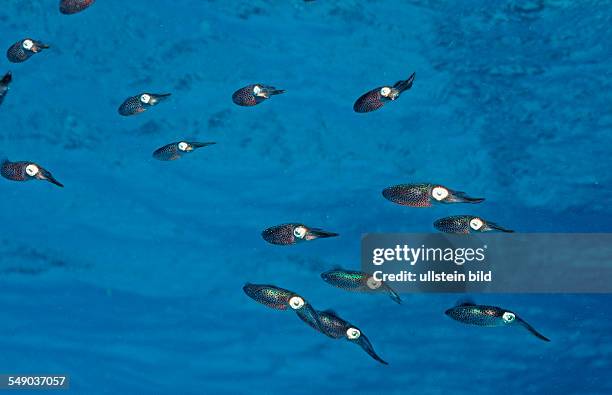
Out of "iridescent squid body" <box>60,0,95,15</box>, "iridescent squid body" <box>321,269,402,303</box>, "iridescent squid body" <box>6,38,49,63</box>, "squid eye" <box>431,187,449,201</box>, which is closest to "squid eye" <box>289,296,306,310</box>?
"iridescent squid body" <box>321,269,402,303</box>

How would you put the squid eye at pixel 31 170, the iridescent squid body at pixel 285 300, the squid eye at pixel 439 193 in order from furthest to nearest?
the squid eye at pixel 31 170, the iridescent squid body at pixel 285 300, the squid eye at pixel 439 193

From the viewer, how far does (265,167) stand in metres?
12.1

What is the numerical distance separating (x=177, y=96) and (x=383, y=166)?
4089 mm

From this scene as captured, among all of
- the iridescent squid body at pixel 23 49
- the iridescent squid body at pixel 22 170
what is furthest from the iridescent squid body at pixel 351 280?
the iridescent squid body at pixel 23 49

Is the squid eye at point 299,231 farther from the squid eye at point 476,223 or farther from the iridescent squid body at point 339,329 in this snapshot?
the squid eye at point 476,223

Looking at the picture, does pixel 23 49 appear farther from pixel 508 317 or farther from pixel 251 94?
pixel 508 317

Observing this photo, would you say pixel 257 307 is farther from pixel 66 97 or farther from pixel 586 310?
pixel 586 310

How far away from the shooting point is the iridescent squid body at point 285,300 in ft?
21.2

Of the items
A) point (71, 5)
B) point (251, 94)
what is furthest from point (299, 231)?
point (71, 5)

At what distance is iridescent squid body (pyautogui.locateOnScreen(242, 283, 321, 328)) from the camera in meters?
6.46

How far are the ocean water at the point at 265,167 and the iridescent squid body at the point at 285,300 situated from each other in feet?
17.5

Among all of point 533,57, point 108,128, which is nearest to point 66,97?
point 108,128

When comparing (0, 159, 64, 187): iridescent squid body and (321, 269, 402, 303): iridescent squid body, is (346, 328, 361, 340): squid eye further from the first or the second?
(0, 159, 64, 187): iridescent squid body

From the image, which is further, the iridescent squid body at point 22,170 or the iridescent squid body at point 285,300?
the iridescent squid body at point 22,170
